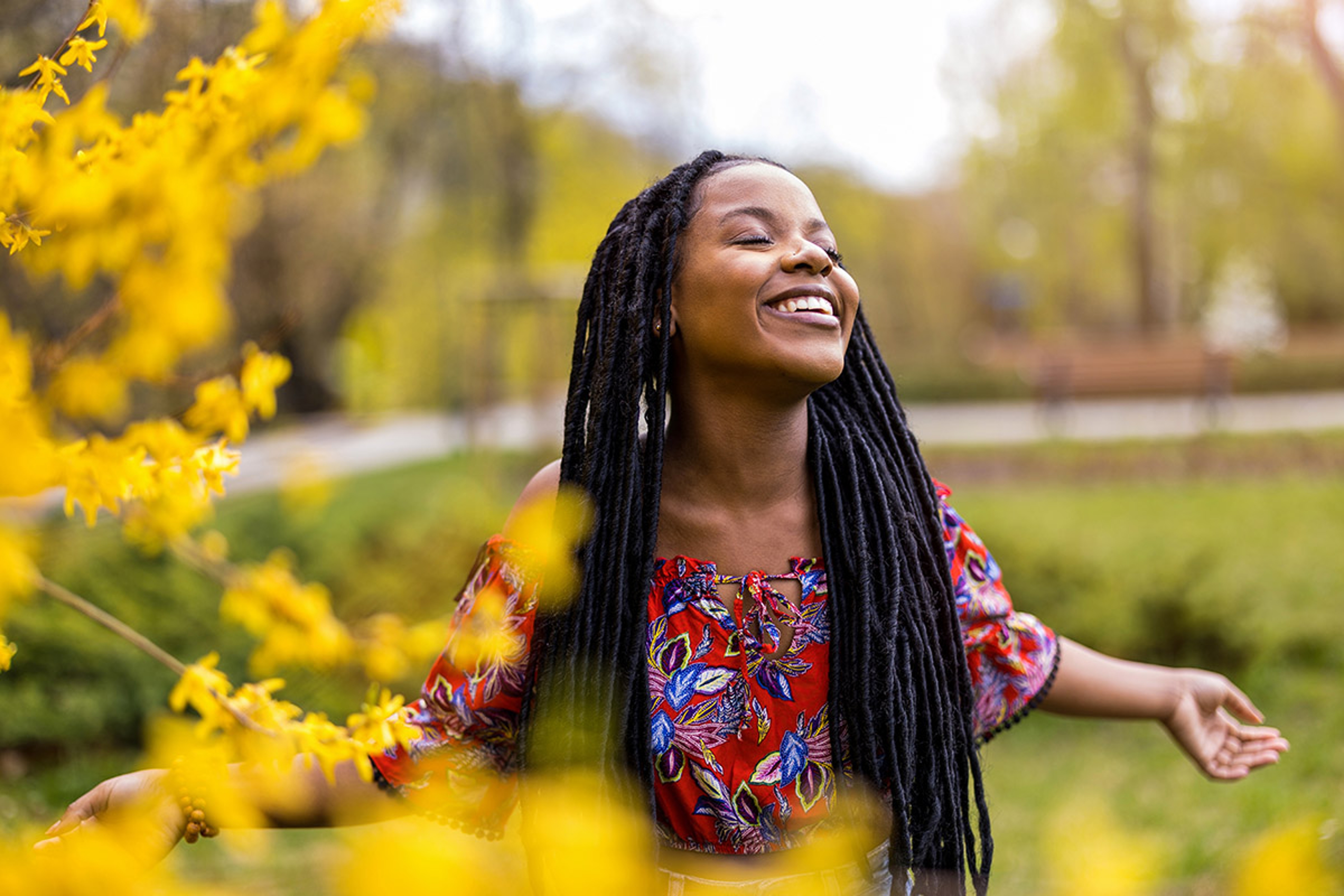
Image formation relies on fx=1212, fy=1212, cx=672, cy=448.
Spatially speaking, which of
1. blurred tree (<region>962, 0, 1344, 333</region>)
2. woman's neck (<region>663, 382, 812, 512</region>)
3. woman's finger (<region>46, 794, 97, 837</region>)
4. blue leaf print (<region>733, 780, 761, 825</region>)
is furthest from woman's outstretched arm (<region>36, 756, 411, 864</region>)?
blurred tree (<region>962, 0, 1344, 333</region>)

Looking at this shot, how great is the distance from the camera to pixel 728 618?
178 centimetres

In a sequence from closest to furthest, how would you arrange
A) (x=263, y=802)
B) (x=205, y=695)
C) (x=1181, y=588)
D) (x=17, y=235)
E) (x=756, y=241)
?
(x=17, y=235)
(x=205, y=695)
(x=263, y=802)
(x=756, y=241)
(x=1181, y=588)

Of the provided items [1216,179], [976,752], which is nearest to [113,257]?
[976,752]

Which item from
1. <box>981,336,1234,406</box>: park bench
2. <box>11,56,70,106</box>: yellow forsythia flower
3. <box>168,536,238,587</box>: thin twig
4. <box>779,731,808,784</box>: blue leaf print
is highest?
<box>11,56,70,106</box>: yellow forsythia flower

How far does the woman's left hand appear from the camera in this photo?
204cm

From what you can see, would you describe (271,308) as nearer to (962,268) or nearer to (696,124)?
(696,124)

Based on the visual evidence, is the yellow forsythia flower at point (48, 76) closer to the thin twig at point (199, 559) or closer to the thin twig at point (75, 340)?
the thin twig at point (75, 340)

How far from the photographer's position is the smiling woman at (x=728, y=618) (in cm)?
173

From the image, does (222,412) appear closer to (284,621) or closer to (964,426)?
(284,621)

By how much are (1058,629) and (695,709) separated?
14.3 feet

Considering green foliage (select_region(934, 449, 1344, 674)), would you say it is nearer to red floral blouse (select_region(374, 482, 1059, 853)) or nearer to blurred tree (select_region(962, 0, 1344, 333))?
red floral blouse (select_region(374, 482, 1059, 853))

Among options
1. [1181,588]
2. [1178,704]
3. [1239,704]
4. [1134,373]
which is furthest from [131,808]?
[1134,373]

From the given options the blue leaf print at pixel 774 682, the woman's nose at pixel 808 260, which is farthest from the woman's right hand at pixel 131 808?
the woman's nose at pixel 808 260

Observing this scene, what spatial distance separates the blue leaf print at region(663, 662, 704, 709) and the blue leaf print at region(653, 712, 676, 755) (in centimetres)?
2
